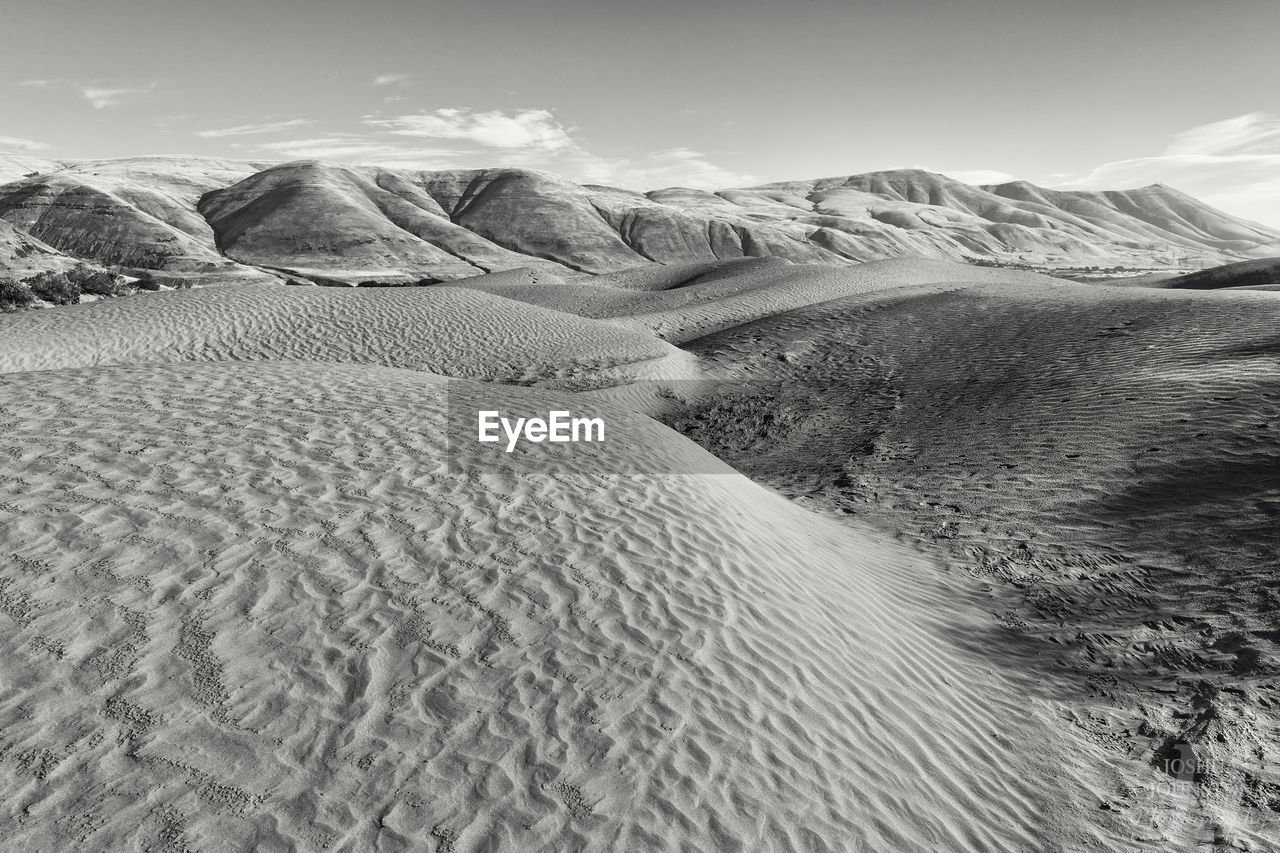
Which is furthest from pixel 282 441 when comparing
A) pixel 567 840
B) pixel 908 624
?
pixel 908 624

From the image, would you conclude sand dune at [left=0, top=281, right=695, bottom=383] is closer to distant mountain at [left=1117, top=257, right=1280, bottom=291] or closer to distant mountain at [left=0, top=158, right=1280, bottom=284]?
distant mountain at [left=1117, top=257, right=1280, bottom=291]

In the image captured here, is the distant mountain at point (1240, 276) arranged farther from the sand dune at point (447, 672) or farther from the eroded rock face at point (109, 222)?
the eroded rock face at point (109, 222)

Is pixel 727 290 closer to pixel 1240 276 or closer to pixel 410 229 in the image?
pixel 1240 276

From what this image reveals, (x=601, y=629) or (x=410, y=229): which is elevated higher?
(x=410, y=229)

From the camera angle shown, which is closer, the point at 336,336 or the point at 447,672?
the point at 447,672

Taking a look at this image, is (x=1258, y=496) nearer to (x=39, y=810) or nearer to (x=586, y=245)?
(x=39, y=810)

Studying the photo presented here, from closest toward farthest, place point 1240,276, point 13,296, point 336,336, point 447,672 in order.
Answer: point 447,672
point 336,336
point 13,296
point 1240,276

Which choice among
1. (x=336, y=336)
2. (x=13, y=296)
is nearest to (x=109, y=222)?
(x=13, y=296)
